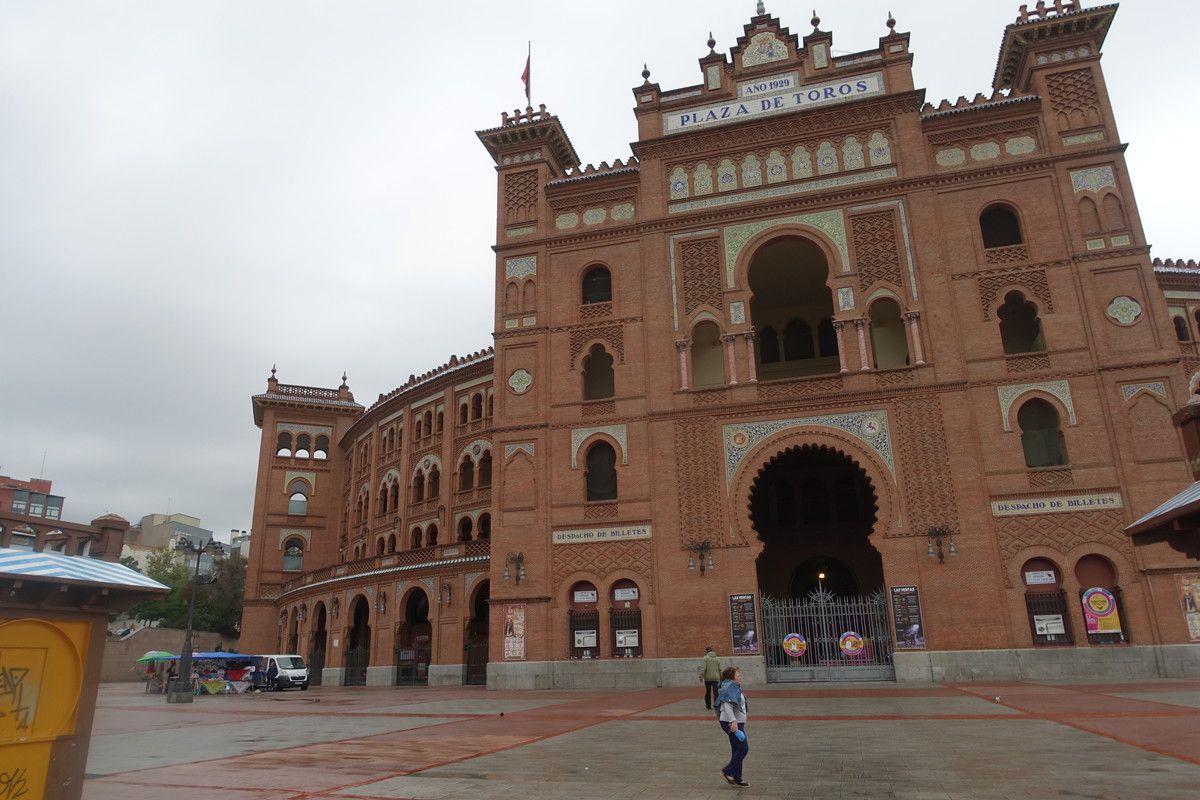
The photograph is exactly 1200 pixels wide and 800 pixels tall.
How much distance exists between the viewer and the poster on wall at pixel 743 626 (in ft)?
78.8

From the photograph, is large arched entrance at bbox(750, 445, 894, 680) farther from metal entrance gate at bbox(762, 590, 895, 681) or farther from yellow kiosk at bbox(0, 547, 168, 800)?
yellow kiosk at bbox(0, 547, 168, 800)

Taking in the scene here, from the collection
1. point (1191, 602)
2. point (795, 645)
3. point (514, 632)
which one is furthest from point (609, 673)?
point (1191, 602)

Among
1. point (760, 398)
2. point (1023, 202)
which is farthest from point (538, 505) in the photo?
point (1023, 202)

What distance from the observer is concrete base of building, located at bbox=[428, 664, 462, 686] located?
106 feet

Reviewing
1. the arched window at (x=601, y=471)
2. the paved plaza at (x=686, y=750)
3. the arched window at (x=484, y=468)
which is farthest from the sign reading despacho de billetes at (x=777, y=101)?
the paved plaza at (x=686, y=750)

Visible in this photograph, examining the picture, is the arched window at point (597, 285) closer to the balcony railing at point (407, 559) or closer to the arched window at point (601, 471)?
the arched window at point (601, 471)

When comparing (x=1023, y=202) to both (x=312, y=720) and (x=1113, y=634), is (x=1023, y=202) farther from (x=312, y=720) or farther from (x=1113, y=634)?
(x=312, y=720)

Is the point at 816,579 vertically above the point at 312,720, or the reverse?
the point at 816,579

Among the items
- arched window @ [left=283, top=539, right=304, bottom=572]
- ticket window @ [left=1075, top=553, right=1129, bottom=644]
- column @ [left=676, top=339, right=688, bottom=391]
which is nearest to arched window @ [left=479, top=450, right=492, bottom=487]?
column @ [left=676, top=339, right=688, bottom=391]

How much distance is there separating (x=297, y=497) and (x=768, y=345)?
3392 centimetres

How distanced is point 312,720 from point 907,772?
13268 mm

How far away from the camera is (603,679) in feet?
82.3

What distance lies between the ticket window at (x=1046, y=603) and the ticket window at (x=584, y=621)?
12.5 m

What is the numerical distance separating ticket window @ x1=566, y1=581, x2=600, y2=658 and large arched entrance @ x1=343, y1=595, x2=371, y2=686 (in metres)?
15.1
